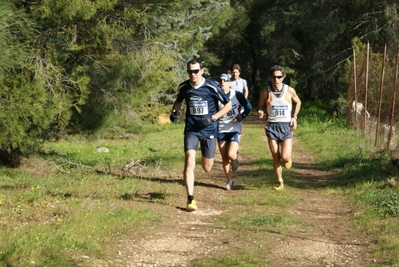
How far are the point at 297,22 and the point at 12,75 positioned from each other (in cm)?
2309

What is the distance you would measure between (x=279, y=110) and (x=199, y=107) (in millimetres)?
1944

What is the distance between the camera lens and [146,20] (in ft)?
46.8

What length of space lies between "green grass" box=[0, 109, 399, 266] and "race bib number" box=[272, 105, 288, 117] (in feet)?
4.14

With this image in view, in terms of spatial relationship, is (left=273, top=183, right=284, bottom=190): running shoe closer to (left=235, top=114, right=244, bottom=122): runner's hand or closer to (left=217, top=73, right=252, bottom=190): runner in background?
(left=217, top=73, right=252, bottom=190): runner in background

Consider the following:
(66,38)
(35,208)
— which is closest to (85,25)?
(66,38)

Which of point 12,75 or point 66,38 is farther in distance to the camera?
point 66,38

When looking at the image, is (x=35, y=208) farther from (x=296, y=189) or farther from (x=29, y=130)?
(x=296, y=189)

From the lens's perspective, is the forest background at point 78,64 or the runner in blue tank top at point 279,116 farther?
the runner in blue tank top at point 279,116

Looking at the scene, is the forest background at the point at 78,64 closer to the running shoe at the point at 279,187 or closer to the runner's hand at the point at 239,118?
the runner's hand at the point at 239,118

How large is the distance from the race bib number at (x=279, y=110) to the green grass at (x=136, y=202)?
1263 millimetres

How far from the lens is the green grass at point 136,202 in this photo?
746cm

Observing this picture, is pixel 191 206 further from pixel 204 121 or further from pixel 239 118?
pixel 239 118

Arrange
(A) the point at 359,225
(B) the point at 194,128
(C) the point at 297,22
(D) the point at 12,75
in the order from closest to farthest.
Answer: (A) the point at 359,225
(B) the point at 194,128
(D) the point at 12,75
(C) the point at 297,22

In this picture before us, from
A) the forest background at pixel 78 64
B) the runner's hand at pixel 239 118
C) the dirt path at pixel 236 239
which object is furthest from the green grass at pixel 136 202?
the runner's hand at pixel 239 118
